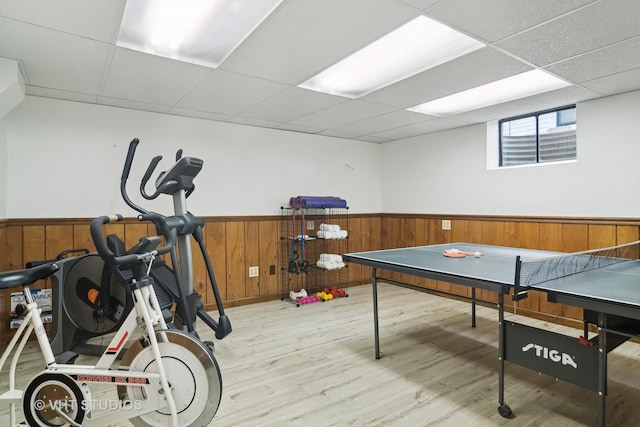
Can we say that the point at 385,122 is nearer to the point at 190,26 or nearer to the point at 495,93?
the point at 495,93

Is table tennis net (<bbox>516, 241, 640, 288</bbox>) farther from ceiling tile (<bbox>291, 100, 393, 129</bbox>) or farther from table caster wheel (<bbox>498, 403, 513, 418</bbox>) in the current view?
ceiling tile (<bbox>291, 100, 393, 129</bbox>)

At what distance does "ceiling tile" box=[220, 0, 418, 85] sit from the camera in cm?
190

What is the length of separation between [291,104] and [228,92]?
658 mm

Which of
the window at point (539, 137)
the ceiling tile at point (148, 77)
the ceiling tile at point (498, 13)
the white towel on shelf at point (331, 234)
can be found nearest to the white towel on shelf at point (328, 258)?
the white towel on shelf at point (331, 234)

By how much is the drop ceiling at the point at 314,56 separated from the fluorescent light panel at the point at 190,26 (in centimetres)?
7

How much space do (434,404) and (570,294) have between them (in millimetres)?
1071

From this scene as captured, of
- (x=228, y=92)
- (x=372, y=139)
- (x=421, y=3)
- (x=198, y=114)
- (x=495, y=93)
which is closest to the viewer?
(x=421, y=3)

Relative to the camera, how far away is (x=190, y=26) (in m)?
2.15

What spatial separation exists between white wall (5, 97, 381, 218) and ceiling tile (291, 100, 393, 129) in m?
0.58

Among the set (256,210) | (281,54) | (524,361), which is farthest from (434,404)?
(256,210)

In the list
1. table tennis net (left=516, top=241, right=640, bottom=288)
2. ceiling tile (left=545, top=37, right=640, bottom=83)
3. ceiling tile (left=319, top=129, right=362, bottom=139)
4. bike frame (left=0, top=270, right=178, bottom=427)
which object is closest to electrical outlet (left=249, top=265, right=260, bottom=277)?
ceiling tile (left=319, top=129, right=362, bottom=139)

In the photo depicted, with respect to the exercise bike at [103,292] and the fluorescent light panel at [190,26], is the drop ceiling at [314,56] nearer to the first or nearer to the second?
the fluorescent light panel at [190,26]
